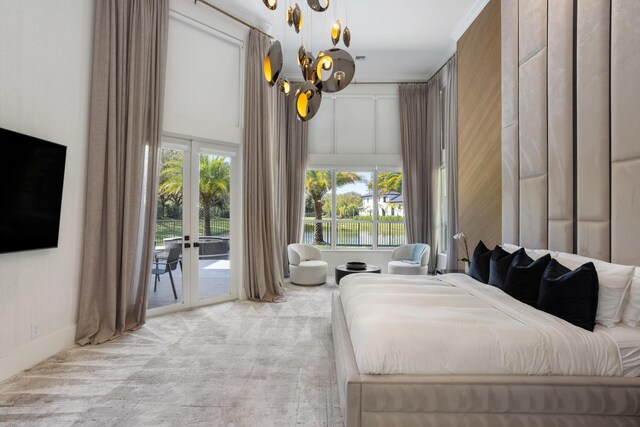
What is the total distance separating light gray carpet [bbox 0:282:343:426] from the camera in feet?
7.11

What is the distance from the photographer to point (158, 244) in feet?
13.9

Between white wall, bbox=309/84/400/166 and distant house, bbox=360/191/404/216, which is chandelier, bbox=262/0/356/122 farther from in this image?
distant house, bbox=360/191/404/216

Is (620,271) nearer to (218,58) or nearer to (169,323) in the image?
(169,323)

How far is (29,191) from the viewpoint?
2.71 meters

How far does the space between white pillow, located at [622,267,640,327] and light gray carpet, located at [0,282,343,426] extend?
6.26ft

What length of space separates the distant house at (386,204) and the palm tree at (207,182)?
3.36 metres

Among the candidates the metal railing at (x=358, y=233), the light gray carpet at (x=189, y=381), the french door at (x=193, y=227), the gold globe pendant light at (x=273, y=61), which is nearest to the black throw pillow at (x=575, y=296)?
the light gray carpet at (x=189, y=381)

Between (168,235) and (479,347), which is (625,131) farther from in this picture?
(168,235)

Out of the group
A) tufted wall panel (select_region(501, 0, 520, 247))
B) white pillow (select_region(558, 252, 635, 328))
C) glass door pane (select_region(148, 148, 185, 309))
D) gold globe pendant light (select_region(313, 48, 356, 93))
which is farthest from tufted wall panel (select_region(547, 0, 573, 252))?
glass door pane (select_region(148, 148, 185, 309))

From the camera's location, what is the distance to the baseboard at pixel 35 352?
266 centimetres

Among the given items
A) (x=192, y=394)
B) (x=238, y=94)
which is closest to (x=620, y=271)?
(x=192, y=394)

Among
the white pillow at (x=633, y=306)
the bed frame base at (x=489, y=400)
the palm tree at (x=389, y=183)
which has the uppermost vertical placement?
the palm tree at (x=389, y=183)

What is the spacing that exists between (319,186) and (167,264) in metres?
3.84

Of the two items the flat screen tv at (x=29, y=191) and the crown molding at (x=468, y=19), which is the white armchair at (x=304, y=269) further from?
the crown molding at (x=468, y=19)
